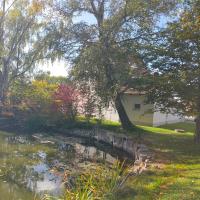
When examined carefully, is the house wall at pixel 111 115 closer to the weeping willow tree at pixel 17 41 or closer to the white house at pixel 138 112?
the white house at pixel 138 112

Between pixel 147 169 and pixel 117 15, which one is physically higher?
pixel 117 15

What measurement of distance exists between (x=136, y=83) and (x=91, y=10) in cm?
641

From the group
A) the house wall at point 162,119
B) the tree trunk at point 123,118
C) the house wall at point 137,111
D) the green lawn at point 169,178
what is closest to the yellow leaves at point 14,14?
the house wall at point 137,111

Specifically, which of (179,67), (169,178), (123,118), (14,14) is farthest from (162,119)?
(169,178)

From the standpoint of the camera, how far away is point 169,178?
34.9 feet

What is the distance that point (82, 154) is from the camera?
1884 centimetres

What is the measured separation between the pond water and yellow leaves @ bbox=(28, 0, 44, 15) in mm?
9381

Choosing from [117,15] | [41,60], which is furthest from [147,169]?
[41,60]

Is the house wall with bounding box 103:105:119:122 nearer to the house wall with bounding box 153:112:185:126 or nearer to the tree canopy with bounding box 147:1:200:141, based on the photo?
the house wall with bounding box 153:112:185:126

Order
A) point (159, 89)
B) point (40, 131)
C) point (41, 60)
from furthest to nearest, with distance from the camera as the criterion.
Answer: point (41, 60), point (40, 131), point (159, 89)

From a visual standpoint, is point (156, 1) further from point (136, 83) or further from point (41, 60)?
point (41, 60)

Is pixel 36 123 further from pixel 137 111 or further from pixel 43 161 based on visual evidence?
pixel 43 161

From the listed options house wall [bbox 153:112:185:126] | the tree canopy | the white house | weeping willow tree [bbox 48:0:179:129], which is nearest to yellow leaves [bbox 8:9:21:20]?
weeping willow tree [bbox 48:0:179:129]

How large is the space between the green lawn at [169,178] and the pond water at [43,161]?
1.94 metres
